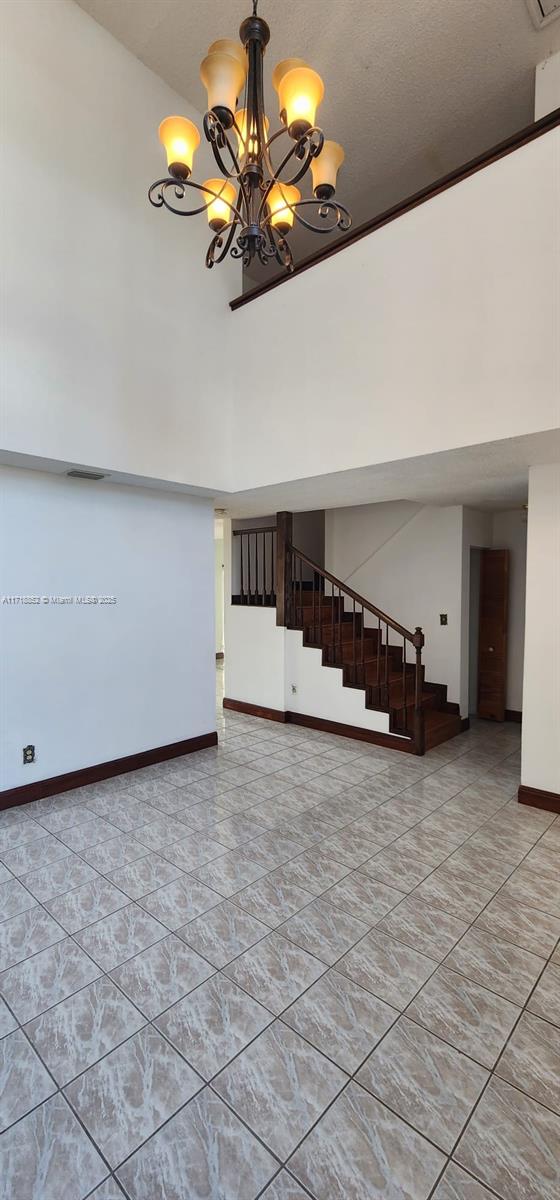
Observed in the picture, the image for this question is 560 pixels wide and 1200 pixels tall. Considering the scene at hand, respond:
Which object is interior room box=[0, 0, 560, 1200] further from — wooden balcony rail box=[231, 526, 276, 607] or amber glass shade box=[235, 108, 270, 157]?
wooden balcony rail box=[231, 526, 276, 607]

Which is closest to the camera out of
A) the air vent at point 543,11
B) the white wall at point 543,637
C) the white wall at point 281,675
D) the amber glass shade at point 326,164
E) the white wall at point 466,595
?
the amber glass shade at point 326,164

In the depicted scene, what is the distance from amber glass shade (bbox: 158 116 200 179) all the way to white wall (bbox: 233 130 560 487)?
1535 millimetres

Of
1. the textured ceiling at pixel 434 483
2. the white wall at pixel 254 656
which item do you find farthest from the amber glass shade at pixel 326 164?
the white wall at pixel 254 656

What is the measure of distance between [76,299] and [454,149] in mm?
4129

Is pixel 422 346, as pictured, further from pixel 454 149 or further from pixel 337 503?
pixel 454 149

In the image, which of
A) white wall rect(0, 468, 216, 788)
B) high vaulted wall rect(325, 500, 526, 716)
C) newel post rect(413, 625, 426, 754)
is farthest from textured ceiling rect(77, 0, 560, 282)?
newel post rect(413, 625, 426, 754)

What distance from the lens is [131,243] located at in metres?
3.79

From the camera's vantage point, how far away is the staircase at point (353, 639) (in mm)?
4938

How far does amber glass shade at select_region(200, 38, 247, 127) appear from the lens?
2008 millimetres

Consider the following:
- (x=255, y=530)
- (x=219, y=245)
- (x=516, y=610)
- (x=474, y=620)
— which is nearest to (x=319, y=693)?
(x=255, y=530)

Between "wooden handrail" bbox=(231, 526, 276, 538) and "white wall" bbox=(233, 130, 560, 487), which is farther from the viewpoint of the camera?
"wooden handrail" bbox=(231, 526, 276, 538)

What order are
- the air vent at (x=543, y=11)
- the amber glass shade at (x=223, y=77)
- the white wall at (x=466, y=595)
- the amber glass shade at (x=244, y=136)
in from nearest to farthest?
the amber glass shade at (x=223, y=77), the amber glass shade at (x=244, y=136), the air vent at (x=543, y=11), the white wall at (x=466, y=595)

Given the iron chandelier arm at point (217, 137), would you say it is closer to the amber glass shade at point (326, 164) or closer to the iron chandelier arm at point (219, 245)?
the iron chandelier arm at point (219, 245)

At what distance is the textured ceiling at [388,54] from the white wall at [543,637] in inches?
129
